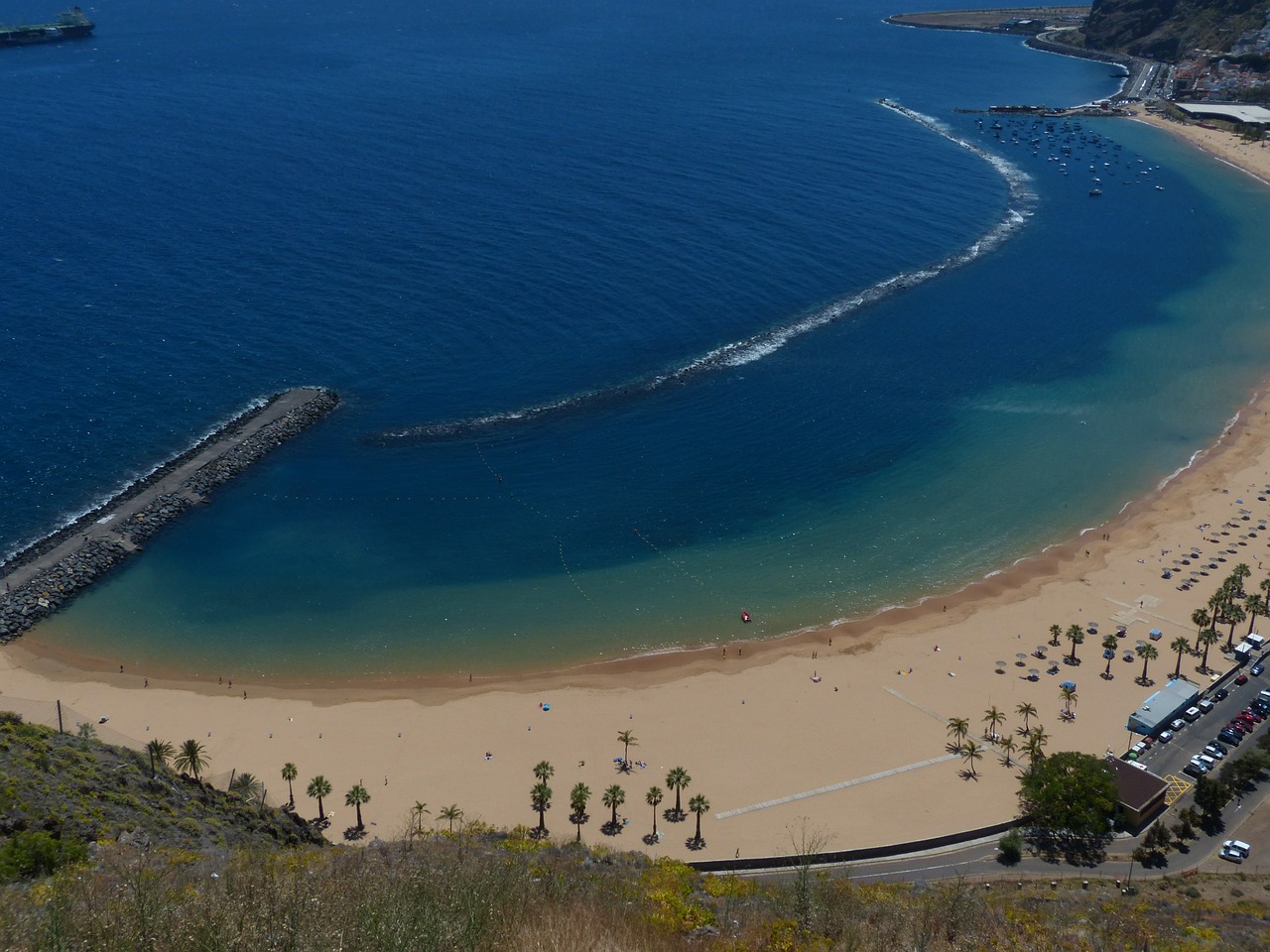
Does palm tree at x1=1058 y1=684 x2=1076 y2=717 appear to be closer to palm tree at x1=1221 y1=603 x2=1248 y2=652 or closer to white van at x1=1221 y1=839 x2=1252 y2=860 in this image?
white van at x1=1221 y1=839 x2=1252 y2=860

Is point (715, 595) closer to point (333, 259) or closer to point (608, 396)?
point (608, 396)

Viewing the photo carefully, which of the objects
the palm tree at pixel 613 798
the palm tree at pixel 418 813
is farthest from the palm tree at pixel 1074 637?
the palm tree at pixel 418 813

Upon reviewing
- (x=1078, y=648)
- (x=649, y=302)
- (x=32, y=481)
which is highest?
(x=649, y=302)

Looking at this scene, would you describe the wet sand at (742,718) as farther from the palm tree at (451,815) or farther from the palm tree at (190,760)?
the palm tree at (190,760)

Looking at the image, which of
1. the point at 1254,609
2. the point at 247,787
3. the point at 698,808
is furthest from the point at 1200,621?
the point at 247,787

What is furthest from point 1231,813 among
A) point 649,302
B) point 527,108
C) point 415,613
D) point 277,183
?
point 527,108

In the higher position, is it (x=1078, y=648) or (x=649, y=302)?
(x=649, y=302)

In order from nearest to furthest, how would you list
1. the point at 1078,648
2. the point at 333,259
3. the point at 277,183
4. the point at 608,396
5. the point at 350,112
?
the point at 1078,648 < the point at 608,396 < the point at 333,259 < the point at 277,183 < the point at 350,112

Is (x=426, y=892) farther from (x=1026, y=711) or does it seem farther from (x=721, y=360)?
(x=721, y=360)
